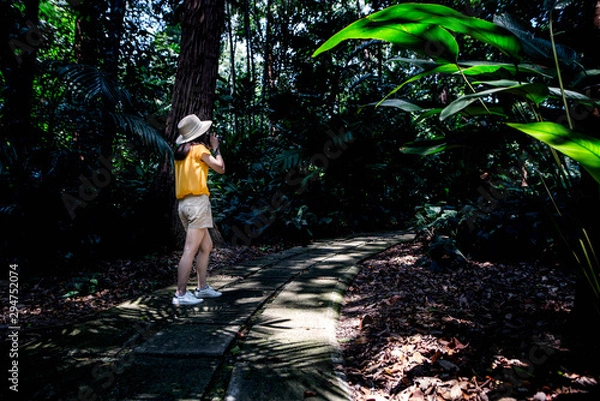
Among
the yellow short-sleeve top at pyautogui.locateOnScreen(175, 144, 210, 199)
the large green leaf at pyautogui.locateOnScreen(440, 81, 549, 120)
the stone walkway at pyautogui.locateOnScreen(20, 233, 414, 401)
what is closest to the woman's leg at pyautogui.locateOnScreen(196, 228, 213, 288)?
the stone walkway at pyautogui.locateOnScreen(20, 233, 414, 401)

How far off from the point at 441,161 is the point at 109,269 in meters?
6.54

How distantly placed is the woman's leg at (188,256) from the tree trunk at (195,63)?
163 cm

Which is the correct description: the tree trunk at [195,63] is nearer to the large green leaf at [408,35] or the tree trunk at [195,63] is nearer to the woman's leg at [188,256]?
the woman's leg at [188,256]

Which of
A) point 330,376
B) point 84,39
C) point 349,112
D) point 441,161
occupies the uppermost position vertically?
point 84,39

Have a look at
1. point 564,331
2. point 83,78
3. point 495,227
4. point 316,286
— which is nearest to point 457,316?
point 564,331

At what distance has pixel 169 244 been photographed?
421 centimetres

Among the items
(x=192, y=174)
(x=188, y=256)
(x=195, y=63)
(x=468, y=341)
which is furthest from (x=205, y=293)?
(x=195, y=63)

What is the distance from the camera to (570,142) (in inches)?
30.1

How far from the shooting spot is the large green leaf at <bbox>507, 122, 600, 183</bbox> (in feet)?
2.47

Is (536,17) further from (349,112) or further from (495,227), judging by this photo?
(349,112)

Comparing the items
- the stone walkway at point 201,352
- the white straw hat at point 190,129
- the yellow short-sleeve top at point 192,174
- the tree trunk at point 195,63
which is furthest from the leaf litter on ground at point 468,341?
the tree trunk at point 195,63

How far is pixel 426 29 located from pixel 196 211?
2.19m

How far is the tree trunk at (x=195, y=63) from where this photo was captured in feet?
13.6

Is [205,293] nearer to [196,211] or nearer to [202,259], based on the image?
[202,259]
